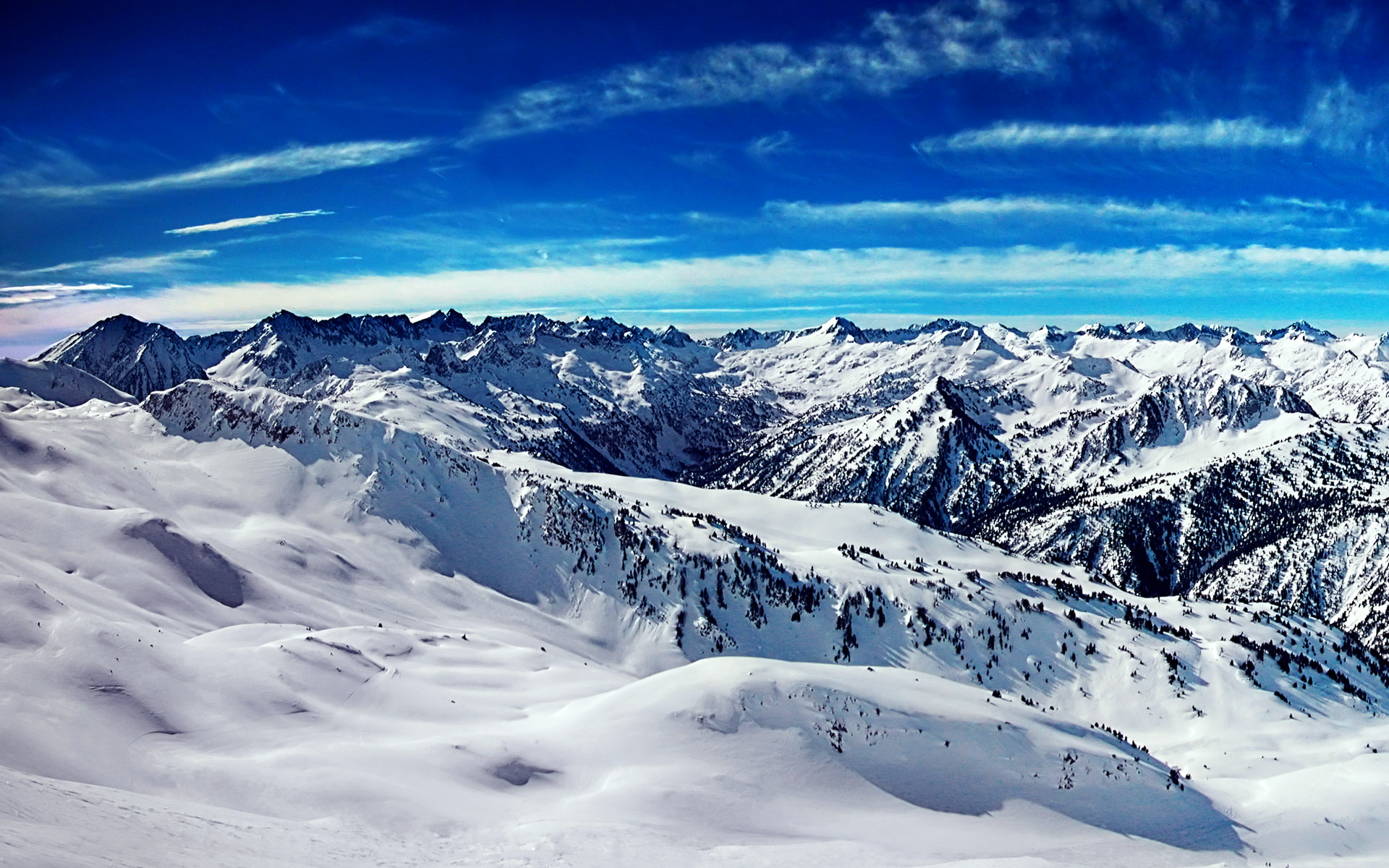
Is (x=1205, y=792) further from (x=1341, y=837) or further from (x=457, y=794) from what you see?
(x=457, y=794)

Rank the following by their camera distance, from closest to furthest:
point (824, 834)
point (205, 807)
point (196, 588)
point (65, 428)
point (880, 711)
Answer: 1. point (205, 807)
2. point (824, 834)
3. point (880, 711)
4. point (196, 588)
5. point (65, 428)

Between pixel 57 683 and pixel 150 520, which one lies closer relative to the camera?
pixel 57 683

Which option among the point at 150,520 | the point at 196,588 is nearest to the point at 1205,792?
the point at 196,588

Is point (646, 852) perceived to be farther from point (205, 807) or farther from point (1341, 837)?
point (1341, 837)

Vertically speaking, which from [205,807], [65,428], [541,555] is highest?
[65,428]

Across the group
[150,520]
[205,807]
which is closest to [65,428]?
[150,520]

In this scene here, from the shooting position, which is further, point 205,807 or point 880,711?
point 880,711

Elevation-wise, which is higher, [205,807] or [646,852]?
[205,807]

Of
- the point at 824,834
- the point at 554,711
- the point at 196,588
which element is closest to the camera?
the point at 824,834

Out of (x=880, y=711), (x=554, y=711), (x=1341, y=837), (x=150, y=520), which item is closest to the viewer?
(x=1341, y=837)
